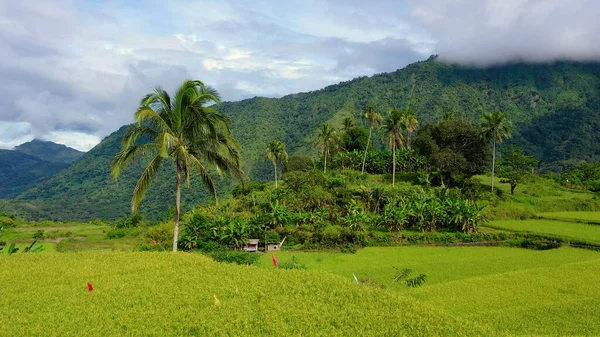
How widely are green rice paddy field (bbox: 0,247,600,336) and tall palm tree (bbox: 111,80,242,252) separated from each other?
337cm

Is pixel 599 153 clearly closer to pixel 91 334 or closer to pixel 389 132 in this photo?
pixel 389 132

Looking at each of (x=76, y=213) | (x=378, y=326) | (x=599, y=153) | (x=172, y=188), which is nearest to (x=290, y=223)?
(x=378, y=326)

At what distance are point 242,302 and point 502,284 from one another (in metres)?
12.7

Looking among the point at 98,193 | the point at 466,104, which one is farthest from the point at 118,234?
the point at 466,104

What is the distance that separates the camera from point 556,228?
36375mm

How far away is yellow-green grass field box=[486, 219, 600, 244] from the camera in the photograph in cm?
3209

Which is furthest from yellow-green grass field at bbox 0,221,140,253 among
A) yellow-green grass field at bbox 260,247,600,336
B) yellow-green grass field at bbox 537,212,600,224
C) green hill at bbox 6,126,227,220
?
yellow-green grass field at bbox 537,212,600,224

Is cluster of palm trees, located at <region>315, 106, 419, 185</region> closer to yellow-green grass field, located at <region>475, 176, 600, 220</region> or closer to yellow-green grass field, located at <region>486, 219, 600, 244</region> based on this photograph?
yellow-green grass field, located at <region>475, 176, 600, 220</region>

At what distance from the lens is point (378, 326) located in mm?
8281

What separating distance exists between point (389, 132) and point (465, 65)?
143m

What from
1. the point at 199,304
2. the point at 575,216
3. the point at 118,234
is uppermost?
the point at 199,304

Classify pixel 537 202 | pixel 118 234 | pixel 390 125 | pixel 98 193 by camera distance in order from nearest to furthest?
1. pixel 118 234
2. pixel 537 202
3. pixel 390 125
4. pixel 98 193

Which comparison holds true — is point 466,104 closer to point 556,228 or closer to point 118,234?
point 556,228

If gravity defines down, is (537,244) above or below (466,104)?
below
